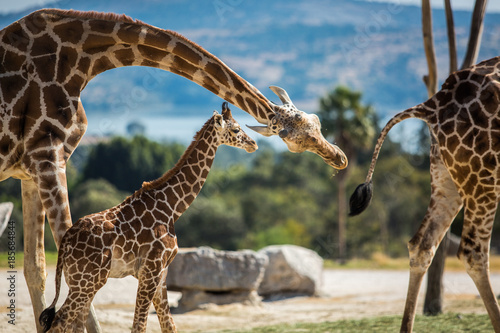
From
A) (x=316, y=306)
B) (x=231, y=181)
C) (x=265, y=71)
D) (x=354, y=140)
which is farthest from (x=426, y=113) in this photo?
(x=265, y=71)

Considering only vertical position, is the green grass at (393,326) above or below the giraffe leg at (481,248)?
below

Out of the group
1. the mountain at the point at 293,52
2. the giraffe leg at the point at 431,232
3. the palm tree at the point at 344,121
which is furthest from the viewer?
the mountain at the point at 293,52

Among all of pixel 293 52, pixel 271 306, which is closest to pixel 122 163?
pixel 271 306

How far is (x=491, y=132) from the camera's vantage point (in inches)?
248

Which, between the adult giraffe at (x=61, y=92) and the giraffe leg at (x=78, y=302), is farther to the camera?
the adult giraffe at (x=61, y=92)

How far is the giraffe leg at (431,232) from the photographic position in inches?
259

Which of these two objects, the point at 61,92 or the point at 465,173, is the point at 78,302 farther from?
the point at 465,173

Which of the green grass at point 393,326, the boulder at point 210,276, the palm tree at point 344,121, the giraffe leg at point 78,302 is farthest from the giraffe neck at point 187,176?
the palm tree at point 344,121

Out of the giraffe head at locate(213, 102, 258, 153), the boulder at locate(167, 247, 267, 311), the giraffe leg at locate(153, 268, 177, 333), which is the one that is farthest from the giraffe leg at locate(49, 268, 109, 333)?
the boulder at locate(167, 247, 267, 311)

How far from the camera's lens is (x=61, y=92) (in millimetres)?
5758

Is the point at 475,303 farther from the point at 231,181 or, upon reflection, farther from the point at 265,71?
the point at 265,71

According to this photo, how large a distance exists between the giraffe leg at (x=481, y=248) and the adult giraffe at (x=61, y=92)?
1602mm

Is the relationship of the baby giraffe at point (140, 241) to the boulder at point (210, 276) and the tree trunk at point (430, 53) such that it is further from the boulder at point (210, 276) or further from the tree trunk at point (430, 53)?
the boulder at point (210, 276)

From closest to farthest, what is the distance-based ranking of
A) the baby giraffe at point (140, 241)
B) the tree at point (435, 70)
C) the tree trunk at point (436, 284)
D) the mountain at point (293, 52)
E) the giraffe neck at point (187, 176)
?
the baby giraffe at point (140, 241), the giraffe neck at point (187, 176), the tree at point (435, 70), the tree trunk at point (436, 284), the mountain at point (293, 52)
